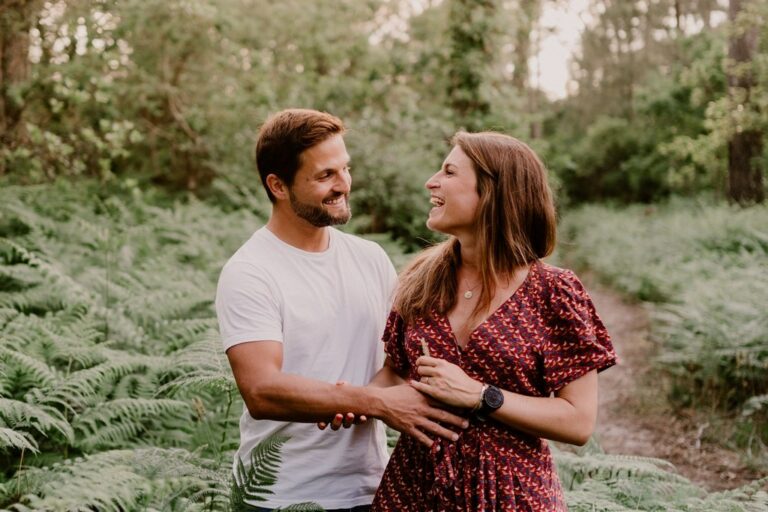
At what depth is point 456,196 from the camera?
2.61 metres

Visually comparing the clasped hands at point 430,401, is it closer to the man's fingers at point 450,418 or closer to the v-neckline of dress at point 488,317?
the man's fingers at point 450,418

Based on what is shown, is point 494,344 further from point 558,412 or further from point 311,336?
point 311,336

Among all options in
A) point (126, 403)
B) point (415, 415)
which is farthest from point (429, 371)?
point (126, 403)

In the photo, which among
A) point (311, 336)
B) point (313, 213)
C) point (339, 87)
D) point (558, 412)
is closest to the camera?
point (558, 412)

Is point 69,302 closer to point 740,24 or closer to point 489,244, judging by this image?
point 489,244


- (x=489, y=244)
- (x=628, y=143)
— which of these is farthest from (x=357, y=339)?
(x=628, y=143)

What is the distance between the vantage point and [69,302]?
6.24 meters

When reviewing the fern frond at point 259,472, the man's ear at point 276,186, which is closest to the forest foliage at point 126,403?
the fern frond at point 259,472

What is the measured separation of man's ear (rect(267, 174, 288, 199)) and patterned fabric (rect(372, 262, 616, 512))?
2.96 ft

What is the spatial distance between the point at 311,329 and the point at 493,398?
30.2 inches

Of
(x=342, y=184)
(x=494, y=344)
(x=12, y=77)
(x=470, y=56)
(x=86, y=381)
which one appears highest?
(x=470, y=56)

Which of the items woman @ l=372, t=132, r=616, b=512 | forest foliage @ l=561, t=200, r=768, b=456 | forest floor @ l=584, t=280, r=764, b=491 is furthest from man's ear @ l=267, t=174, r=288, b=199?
forest floor @ l=584, t=280, r=764, b=491

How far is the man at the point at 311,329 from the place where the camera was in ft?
8.10

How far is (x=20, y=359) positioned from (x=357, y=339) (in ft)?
9.03
